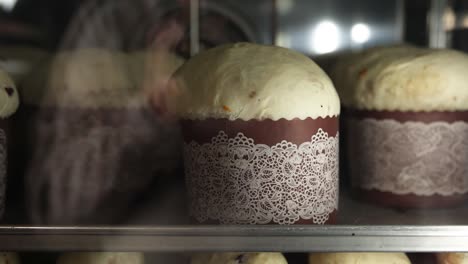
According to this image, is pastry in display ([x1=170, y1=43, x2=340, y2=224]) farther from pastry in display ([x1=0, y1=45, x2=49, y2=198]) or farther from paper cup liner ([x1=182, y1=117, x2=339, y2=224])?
pastry in display ([x1=0, y1=45, x2=49, y2=198])

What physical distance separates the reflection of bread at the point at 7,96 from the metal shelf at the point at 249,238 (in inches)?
6.2

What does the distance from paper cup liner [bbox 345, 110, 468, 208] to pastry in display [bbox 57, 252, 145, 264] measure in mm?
370

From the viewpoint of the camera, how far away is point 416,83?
0.68 m

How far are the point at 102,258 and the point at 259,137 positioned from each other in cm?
28

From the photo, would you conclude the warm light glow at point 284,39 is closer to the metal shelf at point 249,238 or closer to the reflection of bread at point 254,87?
the reflection of bread at point 254,87

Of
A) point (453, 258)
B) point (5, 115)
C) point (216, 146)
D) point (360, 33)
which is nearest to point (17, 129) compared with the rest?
point (5, 115)

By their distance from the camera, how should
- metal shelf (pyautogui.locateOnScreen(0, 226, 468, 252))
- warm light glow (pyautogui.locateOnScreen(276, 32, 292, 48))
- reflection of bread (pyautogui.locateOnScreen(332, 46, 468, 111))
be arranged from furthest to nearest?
warm light glow (pyautogui.locateOnScreen(276, 32, 292, 48)) < reflection of bread (pyautogui.locateOnScreen(332, 46, 468, 111)) < metal shelf (pyautogui.locateOnScreen(0, 226, 468, 252))

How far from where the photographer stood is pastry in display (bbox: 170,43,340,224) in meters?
0.59

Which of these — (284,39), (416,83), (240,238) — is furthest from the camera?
(284,39)

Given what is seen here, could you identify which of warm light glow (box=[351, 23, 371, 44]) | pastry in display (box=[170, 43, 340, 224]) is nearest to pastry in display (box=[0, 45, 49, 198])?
pastry in display (box=[170, 43, 340, 224])

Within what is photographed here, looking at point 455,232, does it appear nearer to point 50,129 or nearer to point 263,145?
point 263,145

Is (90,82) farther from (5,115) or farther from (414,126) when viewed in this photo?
(414,126)

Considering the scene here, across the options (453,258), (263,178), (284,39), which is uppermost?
(284,39)

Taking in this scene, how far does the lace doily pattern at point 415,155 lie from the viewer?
0.70m
